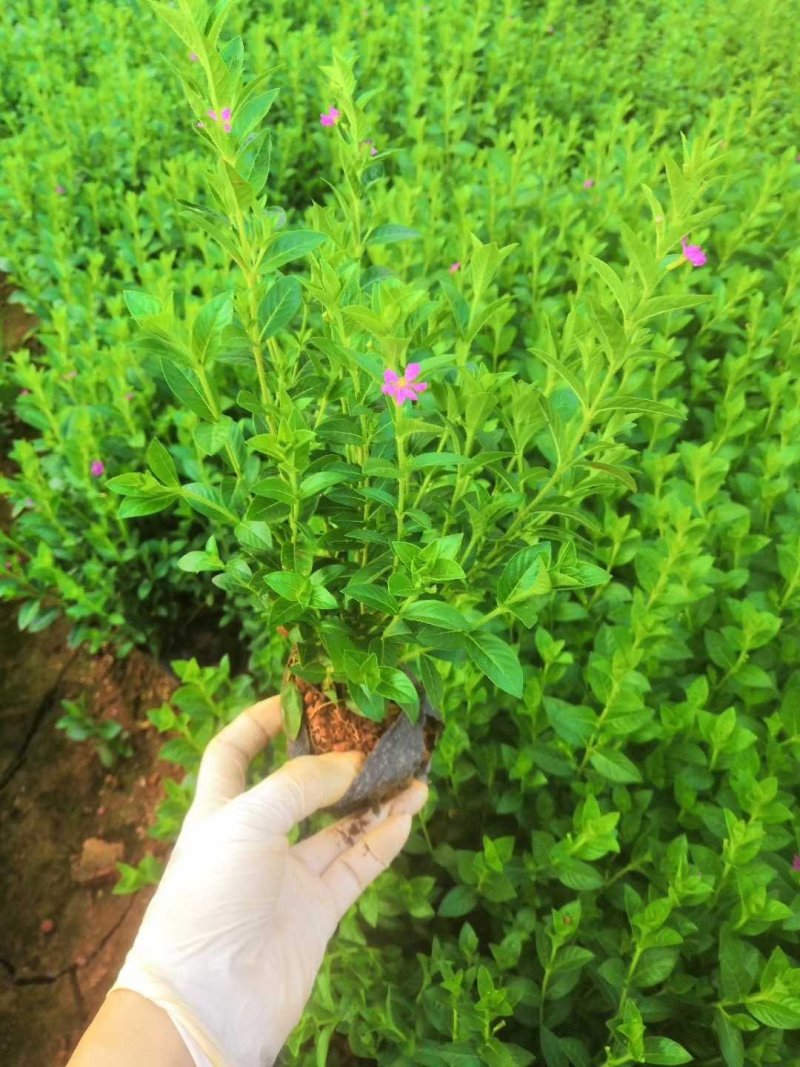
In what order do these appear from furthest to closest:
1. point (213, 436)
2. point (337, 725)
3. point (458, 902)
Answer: point (458, 902) → point (337, 725) → point (213, 436)

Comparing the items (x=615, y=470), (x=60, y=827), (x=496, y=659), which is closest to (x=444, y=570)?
(x=496, y=659)

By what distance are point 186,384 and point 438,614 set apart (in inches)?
17.9

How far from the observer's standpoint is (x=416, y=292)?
942 mm

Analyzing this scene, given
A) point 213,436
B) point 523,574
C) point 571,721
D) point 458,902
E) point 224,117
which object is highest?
point 224,117

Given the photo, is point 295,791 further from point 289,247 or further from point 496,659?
point 289,247

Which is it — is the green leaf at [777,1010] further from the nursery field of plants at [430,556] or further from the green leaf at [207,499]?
the green leaf at [207,499]

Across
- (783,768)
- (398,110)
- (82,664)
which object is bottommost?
(82,664)

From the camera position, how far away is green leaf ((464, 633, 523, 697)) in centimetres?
97

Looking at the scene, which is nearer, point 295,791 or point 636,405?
point 636,405

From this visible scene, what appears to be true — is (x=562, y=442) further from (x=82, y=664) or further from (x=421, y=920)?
(x=82, y=664)

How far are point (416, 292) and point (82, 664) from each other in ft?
6.89

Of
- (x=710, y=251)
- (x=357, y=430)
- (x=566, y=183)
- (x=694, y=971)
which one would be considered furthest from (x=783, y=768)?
(x=566, y=183)

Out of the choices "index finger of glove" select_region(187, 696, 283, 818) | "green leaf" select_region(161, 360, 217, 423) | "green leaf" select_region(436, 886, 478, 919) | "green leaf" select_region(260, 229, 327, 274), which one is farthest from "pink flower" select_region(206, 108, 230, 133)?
"green leaf" select_region(436, 886, 478, 919)

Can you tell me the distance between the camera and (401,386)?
0.90 m
